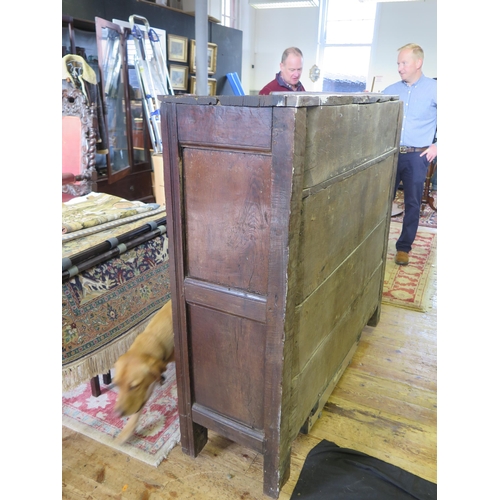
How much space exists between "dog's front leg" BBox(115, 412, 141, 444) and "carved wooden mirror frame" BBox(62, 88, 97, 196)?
2.59 meters

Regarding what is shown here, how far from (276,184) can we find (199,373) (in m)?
0.80

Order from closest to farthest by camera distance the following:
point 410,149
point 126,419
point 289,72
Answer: point 126,419 → point 410,149 → point 289,72

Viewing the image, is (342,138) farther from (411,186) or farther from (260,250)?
(411,186)

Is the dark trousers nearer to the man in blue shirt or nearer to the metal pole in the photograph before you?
the man in blue shirt

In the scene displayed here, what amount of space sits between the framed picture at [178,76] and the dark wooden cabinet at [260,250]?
446cm

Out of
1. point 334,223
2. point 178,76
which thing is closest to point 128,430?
point 334,223

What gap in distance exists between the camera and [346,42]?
7.77m

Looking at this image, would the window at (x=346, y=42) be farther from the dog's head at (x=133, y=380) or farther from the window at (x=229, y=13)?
the dog's head at (x=133, y=380)

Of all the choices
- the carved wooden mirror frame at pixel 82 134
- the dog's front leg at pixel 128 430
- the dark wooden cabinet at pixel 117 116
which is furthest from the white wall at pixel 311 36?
the dog's front leg at pixel 128 430

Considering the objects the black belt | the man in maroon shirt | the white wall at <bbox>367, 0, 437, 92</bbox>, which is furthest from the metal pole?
the white wall at <bbox>367, 0, 437, 92</bbox>

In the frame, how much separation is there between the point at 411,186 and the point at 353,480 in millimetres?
2708

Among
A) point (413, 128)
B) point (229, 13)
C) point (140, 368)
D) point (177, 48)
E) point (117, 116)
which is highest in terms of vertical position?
point (229, 13)

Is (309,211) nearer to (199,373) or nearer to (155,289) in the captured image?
(199,373)

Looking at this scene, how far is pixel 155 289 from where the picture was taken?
86.0 inches
